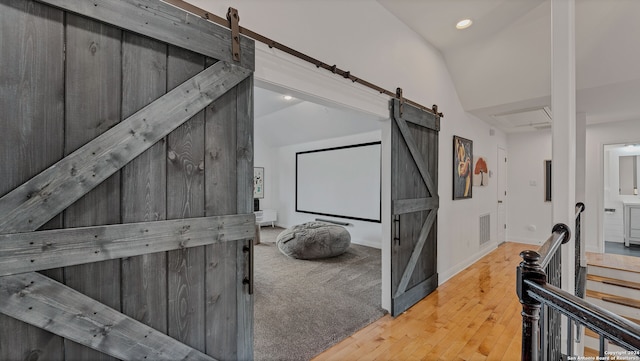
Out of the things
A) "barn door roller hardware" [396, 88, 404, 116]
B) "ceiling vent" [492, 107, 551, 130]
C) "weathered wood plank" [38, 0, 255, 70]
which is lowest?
"weathered wood plank" [38, 0, 255, 70]

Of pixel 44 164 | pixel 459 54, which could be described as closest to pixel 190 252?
pixel 44 164

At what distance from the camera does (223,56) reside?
1.63 m

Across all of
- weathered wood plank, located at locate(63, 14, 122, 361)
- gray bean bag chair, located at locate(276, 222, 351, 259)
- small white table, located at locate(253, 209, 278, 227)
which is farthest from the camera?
small white table, located at locate(253, 209, 278, 227)

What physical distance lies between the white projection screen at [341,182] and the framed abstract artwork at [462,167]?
1.65 m

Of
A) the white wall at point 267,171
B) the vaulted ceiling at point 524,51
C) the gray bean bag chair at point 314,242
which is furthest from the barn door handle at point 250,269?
the white wall at point 267,171

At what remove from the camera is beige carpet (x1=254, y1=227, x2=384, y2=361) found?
2408mm

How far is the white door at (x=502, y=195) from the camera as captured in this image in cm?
601

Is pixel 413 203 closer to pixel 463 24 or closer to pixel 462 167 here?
pixel 462 167

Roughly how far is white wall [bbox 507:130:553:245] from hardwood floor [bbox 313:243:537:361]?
9.98 feet

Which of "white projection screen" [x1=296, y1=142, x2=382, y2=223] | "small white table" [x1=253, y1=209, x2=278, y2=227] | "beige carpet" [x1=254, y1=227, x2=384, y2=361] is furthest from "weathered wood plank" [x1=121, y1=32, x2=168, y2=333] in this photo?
"small white table" [x1=253, y1=209, x2=278, y2=227]

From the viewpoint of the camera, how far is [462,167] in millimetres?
4312

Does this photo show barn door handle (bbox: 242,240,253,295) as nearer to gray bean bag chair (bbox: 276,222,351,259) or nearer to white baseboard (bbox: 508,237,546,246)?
gray bean bag chair (bbox: 276,222,351,259)

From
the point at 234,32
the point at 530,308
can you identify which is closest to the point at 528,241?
the point at 530,308

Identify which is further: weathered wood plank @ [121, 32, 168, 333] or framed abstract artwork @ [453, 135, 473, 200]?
framed abstract artwork @ [453, 135, 473, 200]
